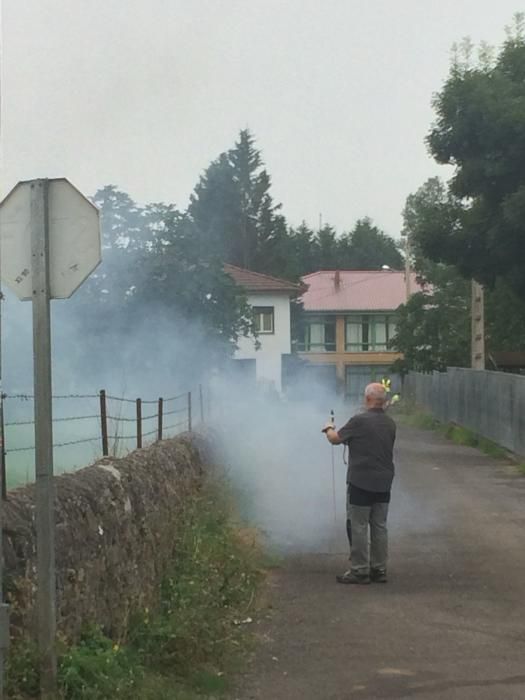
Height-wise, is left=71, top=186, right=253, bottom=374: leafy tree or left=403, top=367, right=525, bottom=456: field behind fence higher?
left=71, top=186, right=253, bottom=374: leafy tree

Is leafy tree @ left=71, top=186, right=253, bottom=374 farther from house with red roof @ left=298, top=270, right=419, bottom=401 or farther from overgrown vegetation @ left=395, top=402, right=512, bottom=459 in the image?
house with red roof @ left=298, top=270, right=419, bottom=401

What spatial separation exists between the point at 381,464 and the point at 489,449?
1548cm

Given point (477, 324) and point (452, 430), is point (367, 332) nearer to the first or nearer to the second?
point (452, 430)

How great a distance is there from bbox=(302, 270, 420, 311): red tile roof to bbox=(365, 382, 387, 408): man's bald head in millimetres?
59981

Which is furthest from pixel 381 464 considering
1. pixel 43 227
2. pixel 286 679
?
pixel 43 227

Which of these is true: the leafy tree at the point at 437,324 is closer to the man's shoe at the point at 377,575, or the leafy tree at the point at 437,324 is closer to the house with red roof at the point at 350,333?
the house with red roof at the point at 350,333

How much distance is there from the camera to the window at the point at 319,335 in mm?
71938

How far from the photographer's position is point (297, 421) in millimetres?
31734

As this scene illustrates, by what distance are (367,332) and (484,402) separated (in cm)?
4546

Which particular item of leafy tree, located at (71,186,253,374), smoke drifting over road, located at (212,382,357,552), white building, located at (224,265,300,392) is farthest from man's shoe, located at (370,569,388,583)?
white building, located at (224,265,300,392)

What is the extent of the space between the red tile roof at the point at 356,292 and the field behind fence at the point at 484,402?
31586mm

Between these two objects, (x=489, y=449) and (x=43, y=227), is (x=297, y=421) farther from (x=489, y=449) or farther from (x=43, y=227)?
(x=43, y=227)

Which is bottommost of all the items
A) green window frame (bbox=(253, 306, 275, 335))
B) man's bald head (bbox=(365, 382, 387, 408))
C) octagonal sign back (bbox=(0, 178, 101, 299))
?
man's bald head (bbox=(365, 382, 387, 408))

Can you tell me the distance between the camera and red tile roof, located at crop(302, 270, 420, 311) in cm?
7250
